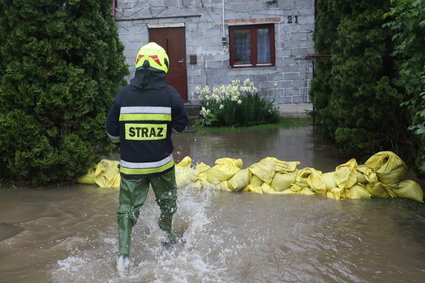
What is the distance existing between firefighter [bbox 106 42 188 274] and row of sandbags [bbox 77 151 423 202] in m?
2.36

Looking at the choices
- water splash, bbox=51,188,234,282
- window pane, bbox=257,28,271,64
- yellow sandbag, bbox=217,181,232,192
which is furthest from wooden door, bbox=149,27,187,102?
water splash, bbox=51,188,234,282

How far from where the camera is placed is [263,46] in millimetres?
15102

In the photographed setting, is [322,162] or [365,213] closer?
[365,213]

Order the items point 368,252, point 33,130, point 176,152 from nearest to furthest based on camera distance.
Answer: point 368,252 < point 33,130 < point 176,152

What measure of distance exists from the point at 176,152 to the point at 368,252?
5.32 metres

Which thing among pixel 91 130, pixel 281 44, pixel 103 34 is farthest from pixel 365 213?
pixel 281 44

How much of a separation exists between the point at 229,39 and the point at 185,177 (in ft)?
28.5

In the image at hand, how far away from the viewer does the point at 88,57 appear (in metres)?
6.92

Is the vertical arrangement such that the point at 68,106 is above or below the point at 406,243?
above

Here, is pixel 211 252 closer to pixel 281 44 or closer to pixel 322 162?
pixel 322 162

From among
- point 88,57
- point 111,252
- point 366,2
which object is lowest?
point 111,252

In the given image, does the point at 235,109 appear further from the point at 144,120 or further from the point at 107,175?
Result: the point at 144,120

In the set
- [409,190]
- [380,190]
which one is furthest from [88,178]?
[409,190]

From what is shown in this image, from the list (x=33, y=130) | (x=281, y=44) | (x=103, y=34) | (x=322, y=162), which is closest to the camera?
(x=33, y=130)
